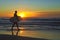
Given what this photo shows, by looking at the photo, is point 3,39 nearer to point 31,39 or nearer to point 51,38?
point 31,39

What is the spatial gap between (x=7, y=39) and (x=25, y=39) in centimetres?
153

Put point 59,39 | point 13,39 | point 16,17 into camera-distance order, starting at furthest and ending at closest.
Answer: point 16,17, point 59,39, point 13,39

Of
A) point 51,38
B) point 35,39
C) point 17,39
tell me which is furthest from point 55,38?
point 17,39

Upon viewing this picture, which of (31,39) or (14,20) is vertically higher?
(14,20)

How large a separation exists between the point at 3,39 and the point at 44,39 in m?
3.22

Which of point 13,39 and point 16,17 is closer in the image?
point 13,39

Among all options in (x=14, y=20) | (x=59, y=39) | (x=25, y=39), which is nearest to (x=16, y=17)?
(x=14, y=20)

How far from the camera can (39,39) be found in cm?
2108

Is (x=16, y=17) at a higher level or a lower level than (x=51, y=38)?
higher

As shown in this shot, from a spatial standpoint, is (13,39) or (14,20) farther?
(14,20)

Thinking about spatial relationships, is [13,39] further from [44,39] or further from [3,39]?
[44,39]

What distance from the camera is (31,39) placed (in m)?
21.1

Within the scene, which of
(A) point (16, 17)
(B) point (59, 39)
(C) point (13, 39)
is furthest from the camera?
(A) point (16, 17)

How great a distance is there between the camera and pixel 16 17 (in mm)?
22297
